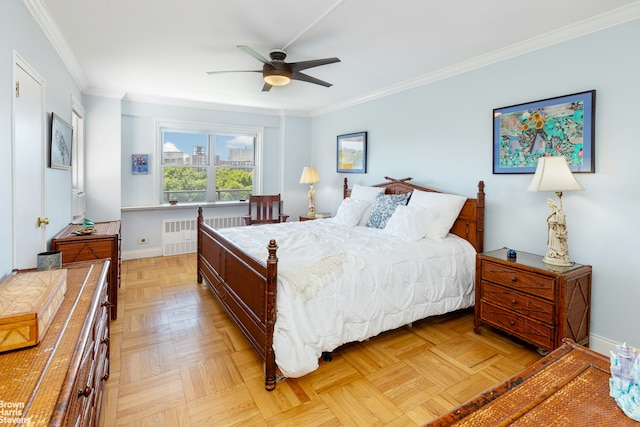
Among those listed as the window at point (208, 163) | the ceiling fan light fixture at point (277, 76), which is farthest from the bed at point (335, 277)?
the window at point (208, 163)

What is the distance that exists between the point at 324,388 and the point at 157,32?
303 cm

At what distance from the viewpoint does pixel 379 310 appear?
247 centimetres

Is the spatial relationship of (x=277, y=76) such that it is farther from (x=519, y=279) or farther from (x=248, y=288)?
(x=519, y=279)

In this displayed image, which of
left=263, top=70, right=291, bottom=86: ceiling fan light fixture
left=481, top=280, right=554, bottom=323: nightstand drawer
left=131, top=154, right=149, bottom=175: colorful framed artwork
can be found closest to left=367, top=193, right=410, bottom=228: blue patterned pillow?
left=481, top=280, right=554, bottom=323: nightstand drawer

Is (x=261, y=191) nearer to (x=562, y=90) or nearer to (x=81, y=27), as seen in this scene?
(x=81, y=27)

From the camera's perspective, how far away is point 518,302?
8.17 ft

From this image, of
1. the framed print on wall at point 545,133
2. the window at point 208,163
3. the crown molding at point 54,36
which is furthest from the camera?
the window at point 208,163

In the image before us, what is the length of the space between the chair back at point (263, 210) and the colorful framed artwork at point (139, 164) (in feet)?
5.49

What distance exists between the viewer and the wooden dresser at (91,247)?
9.07 ft

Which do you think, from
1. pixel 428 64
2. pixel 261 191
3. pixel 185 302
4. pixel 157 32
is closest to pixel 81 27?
pixel 157 32

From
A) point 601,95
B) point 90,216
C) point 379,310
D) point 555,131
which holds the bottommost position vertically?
point 379,310

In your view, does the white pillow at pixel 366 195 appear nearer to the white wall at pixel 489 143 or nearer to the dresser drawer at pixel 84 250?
the white wall at pixel 489 143

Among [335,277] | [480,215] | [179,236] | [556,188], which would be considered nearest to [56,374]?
[335,277]

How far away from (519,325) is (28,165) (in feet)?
12.2
